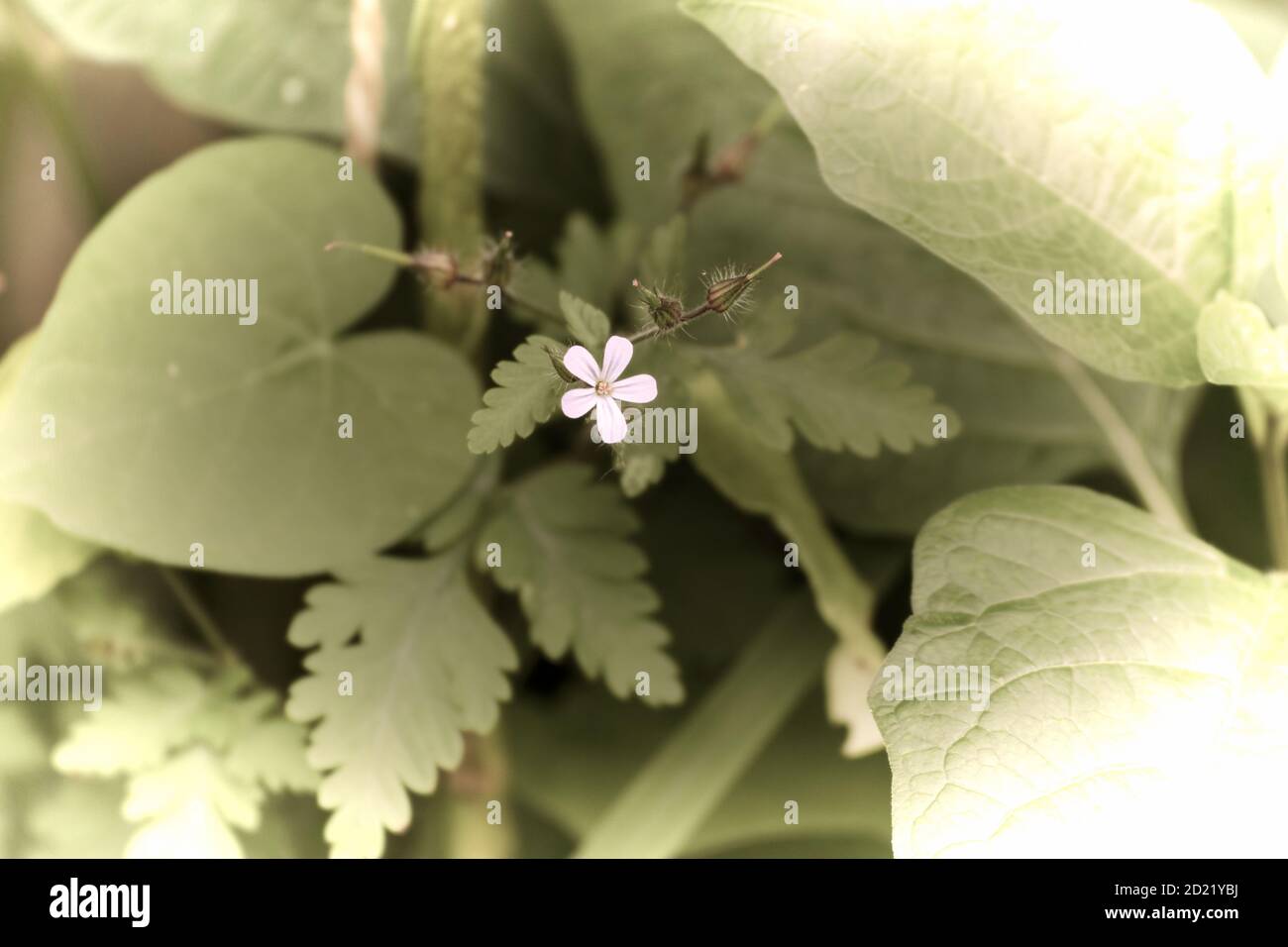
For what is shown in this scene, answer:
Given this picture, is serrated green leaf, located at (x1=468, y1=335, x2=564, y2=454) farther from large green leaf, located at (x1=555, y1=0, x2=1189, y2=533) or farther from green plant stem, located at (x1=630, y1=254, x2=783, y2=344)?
large green leaf, located at (x1=555, y1=0, x2=1189, y2=533)

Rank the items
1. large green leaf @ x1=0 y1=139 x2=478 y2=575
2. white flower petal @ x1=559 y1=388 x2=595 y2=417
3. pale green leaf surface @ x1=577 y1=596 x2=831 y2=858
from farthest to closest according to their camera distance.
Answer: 1. pale green leaf surface @ x1=577 y1=596 x2=831 y2=858
2. large green leaf @ x1=0 y1=139 x2=478 y2=575
3. white flower petal @ x1=559 y1=388 x2=595 y2=417

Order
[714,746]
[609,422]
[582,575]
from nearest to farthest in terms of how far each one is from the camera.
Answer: [609,422] → [582,575] → [714,746]

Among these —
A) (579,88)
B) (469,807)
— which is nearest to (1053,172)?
(579,88)

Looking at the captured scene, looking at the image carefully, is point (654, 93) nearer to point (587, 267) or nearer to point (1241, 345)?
point (587, 267)

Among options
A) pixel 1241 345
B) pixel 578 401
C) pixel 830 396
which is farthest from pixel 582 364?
pixel 1241 345

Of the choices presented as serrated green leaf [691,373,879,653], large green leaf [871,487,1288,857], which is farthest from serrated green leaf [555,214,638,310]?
large green leaf [871,487,1288,857]

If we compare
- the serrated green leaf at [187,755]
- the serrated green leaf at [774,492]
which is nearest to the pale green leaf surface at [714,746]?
the serrated green leaf at [774,492]

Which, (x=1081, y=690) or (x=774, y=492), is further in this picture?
(x=774, y=492)

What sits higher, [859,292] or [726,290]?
[859,292]
